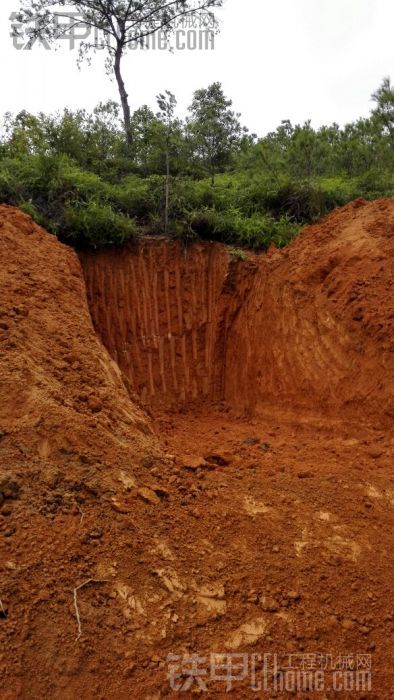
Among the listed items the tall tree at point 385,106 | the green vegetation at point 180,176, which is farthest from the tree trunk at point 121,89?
the tall tree at point 385,106

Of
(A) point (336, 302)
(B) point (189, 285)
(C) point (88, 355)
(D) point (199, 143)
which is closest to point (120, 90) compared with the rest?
(D) point (199, 143)

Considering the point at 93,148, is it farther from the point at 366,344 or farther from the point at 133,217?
the point at 366,344

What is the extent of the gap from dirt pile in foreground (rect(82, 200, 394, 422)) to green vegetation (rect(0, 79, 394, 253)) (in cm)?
50

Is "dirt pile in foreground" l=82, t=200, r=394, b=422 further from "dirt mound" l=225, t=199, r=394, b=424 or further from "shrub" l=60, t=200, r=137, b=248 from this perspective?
"shrub" l=60, t=200, r=137, b=248

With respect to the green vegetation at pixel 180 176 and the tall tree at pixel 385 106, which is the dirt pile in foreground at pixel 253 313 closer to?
the green vegetation at pixel 180 176

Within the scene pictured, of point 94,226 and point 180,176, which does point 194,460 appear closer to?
point 94,226

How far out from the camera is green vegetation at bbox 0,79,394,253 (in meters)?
7.99

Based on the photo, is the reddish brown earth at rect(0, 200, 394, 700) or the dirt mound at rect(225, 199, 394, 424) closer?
the reddish brown earth at rect(0, 200, 394, 700)

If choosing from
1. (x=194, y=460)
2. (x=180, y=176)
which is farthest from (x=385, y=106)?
(x=194, y=460)

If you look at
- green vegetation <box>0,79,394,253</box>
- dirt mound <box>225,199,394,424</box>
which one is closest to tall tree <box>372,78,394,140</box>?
green vegetation <box>0,79,394,253</box>

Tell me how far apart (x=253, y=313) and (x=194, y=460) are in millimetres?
3313

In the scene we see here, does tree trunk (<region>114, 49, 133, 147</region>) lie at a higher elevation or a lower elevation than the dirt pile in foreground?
higher

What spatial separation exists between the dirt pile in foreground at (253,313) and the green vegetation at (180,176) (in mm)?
495

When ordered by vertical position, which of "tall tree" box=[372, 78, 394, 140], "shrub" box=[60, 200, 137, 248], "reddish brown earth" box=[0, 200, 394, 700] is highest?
"tall tree" box=[372, 78, 394, 140]
